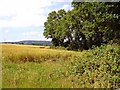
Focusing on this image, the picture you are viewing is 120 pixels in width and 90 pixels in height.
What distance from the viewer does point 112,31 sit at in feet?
61.6

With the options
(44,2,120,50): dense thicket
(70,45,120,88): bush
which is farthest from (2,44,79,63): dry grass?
(70,45,120,88): bush

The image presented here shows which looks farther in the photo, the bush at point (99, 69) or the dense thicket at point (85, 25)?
the dense thicket at point (85, 25)

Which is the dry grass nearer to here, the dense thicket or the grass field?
the dense thicket

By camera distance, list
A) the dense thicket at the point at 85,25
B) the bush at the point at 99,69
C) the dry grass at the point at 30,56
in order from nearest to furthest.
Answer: the bush at the point at 99,69 < the dry grass at the point at 30,56 < the dense thicket at the point at 85,25

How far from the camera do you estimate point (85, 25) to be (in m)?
25.7

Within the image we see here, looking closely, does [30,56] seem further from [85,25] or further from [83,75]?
[85,25]

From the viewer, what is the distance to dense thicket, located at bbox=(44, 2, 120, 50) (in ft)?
57.0

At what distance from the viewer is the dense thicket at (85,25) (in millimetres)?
17375

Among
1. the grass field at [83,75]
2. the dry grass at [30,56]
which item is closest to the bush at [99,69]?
the grass field at [83,75]

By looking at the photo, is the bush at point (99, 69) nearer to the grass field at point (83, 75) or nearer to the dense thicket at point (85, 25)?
the grass field at point (83, 75)

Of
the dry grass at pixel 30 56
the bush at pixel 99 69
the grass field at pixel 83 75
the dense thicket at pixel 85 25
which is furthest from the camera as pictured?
the dense thicket at pixel 85 25

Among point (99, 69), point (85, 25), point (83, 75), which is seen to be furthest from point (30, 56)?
point (85, 25)

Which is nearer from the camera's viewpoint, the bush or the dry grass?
the bush

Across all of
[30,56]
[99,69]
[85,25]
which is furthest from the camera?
[85,25]
